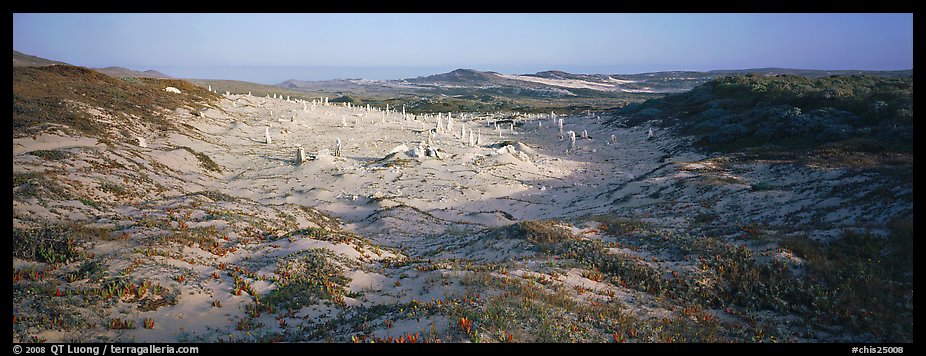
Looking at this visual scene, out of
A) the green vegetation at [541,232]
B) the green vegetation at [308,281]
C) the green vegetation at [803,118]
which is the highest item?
the green vegetation at [803,118]

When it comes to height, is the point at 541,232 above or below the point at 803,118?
below

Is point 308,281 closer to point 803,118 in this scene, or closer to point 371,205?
point 371,205

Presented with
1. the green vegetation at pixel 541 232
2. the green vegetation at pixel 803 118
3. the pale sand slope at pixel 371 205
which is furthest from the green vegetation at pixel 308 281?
the green vegetation at pixel 803 118

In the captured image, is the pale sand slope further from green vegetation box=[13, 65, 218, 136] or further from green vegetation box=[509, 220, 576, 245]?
green vegetation box=[13, 65, 218, 136]

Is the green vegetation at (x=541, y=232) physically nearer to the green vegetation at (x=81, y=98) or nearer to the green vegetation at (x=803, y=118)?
the green vegetation at (x=803, y=118)

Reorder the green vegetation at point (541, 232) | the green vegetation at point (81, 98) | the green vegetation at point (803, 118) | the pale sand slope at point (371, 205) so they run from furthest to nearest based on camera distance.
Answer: the green vegetation at point (81, 98) → the green vegetation at point (803, 118) → the green vegetation at point (541, 232) → the pale sand slope at point (371, 205)

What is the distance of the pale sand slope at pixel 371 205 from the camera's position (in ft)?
26.1

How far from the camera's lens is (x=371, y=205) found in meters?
19.0

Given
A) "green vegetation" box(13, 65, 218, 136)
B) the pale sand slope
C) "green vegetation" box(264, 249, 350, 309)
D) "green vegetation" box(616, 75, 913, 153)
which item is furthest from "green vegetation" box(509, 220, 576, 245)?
"green vegetation" box(13, 65, 218, 136)

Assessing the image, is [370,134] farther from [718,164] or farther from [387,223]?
[718,164]

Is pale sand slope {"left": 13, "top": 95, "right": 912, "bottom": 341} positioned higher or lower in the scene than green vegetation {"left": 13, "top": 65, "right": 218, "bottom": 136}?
lower

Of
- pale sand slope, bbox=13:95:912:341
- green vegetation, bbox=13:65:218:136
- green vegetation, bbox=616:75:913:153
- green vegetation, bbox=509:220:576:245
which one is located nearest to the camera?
pale sand slope, bbox=13:95:912:341

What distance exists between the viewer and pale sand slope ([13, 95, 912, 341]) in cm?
795

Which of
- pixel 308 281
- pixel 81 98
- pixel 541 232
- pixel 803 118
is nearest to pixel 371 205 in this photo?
pixel 541 232
